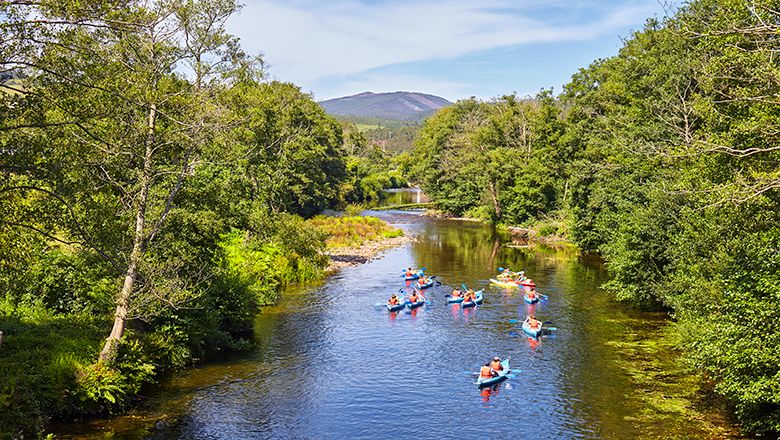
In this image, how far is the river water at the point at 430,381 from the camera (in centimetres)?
2019

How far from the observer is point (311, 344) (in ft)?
95.5

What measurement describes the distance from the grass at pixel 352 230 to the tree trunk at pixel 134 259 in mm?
35608

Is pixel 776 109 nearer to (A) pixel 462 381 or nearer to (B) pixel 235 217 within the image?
(A) pixel 462 381

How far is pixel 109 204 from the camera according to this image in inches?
793

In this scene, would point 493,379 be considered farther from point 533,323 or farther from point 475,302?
point 475,302

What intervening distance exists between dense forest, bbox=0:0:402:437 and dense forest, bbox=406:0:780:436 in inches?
629

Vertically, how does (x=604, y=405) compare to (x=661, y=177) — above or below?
below

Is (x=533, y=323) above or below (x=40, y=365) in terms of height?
below

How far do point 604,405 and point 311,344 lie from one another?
13653 millimetres

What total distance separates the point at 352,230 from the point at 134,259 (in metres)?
43.9

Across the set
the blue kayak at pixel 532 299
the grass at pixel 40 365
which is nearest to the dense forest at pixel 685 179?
the blue kayak at pixel 532 299

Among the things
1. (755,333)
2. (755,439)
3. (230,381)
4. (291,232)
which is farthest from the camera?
(291,232)

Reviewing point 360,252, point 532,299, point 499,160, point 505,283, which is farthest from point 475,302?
point 499,160

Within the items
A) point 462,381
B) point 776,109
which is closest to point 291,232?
point 462,381
